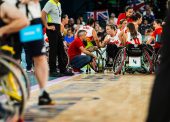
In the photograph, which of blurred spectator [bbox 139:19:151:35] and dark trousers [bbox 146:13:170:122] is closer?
dark trousers [bbox 146:13:170:122]

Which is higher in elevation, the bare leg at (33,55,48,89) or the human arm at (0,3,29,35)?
the human arm at (0,3,29,35)

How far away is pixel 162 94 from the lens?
249cm

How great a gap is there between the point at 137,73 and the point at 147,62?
427 mm

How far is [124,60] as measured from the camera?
882 cm

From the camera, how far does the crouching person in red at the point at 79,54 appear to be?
905 cm

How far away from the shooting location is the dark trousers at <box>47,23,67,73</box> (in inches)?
307

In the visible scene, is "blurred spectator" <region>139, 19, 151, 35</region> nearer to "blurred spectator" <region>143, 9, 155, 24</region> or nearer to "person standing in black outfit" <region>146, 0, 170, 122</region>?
"blurred spectator" <region>143, 9, 155, 24</region>

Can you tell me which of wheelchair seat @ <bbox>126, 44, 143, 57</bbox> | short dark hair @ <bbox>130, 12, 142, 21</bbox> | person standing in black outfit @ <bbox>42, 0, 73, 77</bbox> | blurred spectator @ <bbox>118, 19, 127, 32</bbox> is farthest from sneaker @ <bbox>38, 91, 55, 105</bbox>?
blurred spectator @ <bbox>118, 19, 127, 32</bbox>

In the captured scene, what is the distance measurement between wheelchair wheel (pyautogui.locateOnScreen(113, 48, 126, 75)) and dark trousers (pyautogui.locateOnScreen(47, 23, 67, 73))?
51.3 inches

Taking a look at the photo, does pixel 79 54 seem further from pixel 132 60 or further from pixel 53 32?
pixel 53 32

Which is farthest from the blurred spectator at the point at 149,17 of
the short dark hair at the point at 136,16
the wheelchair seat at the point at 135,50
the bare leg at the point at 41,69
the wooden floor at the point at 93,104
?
the bare leg at the point at 41,69

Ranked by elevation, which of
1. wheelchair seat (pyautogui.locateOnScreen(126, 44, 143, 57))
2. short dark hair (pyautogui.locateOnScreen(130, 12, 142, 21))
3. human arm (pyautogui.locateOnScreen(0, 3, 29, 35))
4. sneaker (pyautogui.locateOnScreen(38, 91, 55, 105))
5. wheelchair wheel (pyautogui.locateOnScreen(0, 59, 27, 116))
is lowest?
sneaker (pyautogui.locateOnScreen(38, 91, 55, 105))

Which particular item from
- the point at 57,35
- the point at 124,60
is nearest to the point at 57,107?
the point at 57,35

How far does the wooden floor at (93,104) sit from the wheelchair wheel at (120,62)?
85.9 inches
